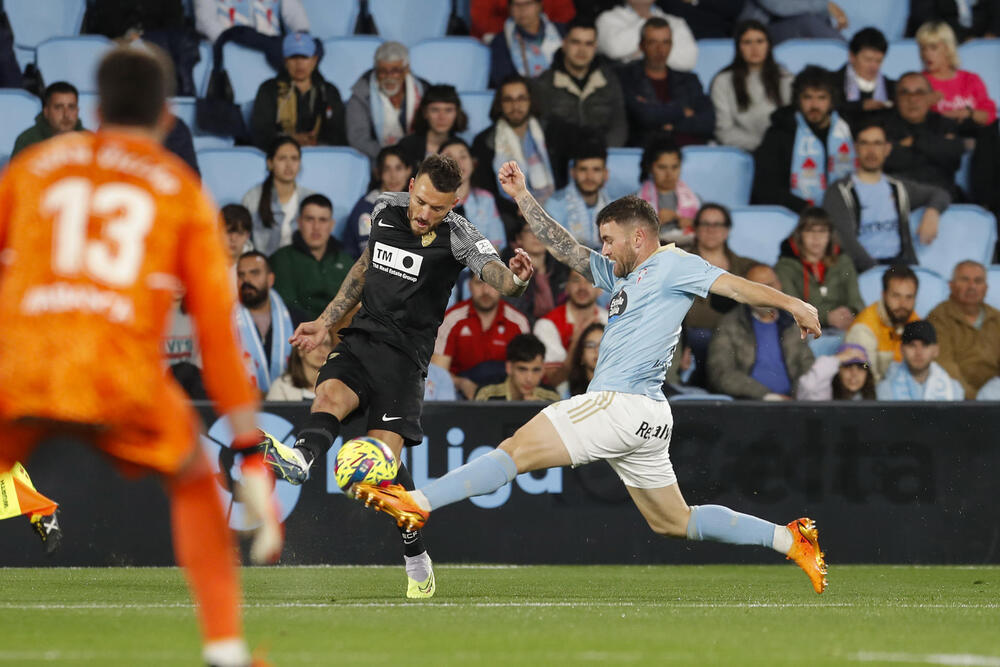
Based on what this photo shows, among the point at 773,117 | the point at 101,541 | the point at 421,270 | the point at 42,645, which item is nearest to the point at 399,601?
the point at 421,270

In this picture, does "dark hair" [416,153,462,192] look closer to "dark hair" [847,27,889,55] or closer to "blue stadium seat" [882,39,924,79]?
"dark hair" [847,27,889,55]

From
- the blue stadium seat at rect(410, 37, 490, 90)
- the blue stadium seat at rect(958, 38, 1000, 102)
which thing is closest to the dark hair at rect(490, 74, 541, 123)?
the blue stadium seat at rect(410, 37, 490, 90)

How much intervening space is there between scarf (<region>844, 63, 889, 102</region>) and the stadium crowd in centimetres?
2

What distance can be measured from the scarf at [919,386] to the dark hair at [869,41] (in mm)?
3758

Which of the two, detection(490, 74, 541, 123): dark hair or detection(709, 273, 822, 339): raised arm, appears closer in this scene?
detection(709, 273, 822, 339): raised arm

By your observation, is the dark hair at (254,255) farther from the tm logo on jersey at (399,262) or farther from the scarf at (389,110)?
the tm logo on jersey at (399,262)

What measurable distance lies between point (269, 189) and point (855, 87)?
5474 mm

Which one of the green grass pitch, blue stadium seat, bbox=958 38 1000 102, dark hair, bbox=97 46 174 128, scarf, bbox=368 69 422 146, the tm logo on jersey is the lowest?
the green grass pitch

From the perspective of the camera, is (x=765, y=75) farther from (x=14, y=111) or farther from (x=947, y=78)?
(x=14, y=111)

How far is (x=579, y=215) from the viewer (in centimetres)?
1227

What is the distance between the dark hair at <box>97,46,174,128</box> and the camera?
3908 millimetres

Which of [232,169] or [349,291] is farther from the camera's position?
[232,169]

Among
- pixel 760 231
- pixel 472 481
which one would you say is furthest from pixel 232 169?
pixel 472 481

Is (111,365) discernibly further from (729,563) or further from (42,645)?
(729,563)
